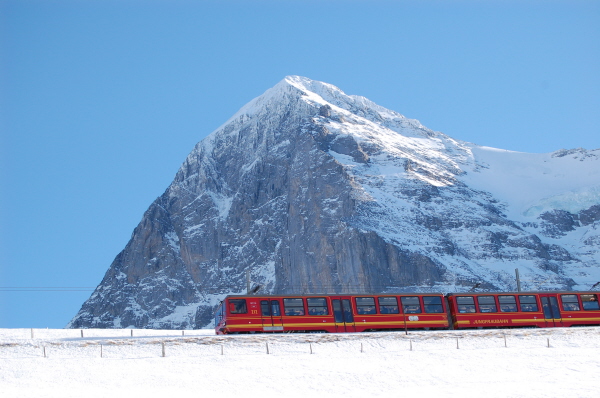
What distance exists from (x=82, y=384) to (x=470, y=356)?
21281 mm

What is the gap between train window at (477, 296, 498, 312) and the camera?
62750mm

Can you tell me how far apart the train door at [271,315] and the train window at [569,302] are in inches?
948

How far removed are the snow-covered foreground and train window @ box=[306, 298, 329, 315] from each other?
8.35 metres

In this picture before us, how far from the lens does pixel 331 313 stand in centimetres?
5953

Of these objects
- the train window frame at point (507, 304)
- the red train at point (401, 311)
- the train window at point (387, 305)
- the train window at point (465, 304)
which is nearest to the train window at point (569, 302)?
the red train at point (401, 311)

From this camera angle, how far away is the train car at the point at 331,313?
5841cm

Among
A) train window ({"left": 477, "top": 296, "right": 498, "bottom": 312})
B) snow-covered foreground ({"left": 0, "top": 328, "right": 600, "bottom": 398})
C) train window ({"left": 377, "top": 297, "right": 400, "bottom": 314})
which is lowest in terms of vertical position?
snow-covered foreground ({"left": 0, "top": 328, "right": 600, "bottom": 398})

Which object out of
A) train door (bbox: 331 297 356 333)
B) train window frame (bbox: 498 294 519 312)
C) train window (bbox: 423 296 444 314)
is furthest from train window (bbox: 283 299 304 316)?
train window frame (bbox: 498 294 519 312)

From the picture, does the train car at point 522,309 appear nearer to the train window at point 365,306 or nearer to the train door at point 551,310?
the train door at point 551,310

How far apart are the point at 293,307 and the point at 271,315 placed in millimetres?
1815

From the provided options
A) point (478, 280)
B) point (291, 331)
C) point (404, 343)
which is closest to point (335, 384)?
point (404, 343)

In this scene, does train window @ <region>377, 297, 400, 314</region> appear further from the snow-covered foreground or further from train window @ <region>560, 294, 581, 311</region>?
train window @ <region>560, 294, 581, 311</region>

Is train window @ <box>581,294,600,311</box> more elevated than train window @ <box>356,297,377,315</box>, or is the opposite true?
train window @ <box>356,297,377,315</box>

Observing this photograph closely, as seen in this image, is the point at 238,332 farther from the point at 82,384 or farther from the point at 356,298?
the point at 82,384
